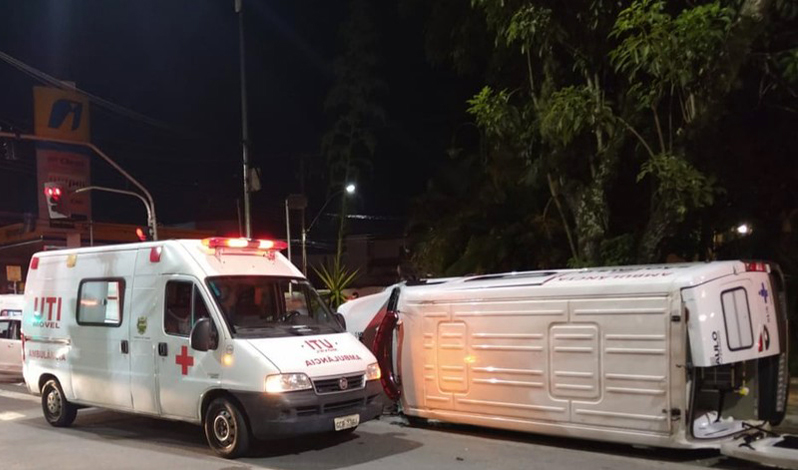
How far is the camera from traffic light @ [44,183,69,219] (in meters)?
19.8

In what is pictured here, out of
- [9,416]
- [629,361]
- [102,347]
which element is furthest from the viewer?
[9,416]

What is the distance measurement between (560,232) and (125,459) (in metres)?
10.2

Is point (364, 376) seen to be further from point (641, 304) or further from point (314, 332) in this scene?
point (641, 304)

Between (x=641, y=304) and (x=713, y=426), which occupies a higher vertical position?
(x=641, y=304)

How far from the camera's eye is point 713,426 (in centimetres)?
726

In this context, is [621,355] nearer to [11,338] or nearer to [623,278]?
[623,278]

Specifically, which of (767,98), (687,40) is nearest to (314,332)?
(687,40)

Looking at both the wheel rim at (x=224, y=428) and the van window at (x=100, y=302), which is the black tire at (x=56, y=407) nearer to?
the van window at (x=100, y=302)

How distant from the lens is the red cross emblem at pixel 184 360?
8.01 meters

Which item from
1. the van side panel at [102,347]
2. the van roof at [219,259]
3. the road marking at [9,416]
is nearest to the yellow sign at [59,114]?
the road marking at [9,416]

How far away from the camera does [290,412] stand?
726 centimetres

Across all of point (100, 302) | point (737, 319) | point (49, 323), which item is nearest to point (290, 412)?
point (100, 302)

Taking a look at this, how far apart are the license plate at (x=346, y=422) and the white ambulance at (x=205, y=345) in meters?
0.02

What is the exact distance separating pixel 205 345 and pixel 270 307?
1149mm
